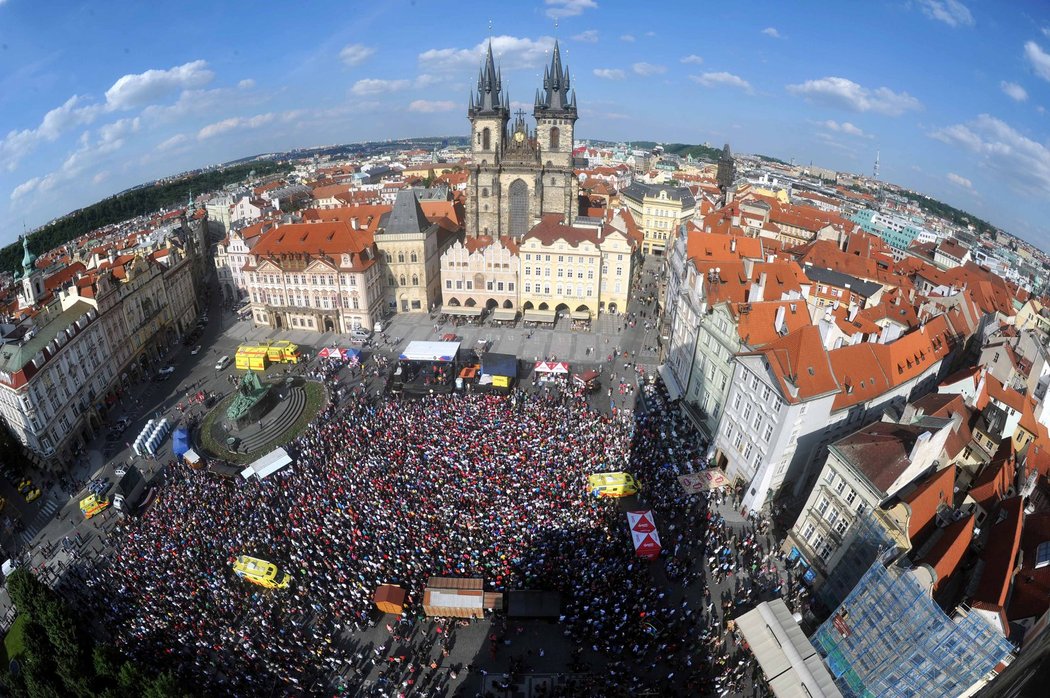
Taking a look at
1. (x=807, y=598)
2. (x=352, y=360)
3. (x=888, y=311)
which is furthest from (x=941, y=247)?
(x=352, y=360)

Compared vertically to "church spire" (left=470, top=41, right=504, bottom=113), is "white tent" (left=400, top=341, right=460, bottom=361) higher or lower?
lower

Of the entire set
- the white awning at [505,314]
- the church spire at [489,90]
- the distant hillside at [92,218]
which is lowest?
the distant hillside at [92,218]

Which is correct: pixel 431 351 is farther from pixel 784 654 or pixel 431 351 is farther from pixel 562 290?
pixel 784 654

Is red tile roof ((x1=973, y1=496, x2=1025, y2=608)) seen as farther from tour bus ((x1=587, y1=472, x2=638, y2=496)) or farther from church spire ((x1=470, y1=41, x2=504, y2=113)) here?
church spire ((x1=470, y1=41, x2=504, y2=113))

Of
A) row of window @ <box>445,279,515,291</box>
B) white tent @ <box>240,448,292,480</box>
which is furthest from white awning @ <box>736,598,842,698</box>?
row of window @ <box>445,279,515,291</box>

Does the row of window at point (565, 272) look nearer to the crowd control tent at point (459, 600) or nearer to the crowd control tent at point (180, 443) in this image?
the crowd control tent at point (180, 443)

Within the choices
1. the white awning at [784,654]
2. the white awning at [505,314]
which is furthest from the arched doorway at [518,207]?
the white awning at [784,654]

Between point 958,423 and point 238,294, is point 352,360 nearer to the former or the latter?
point 238,294
